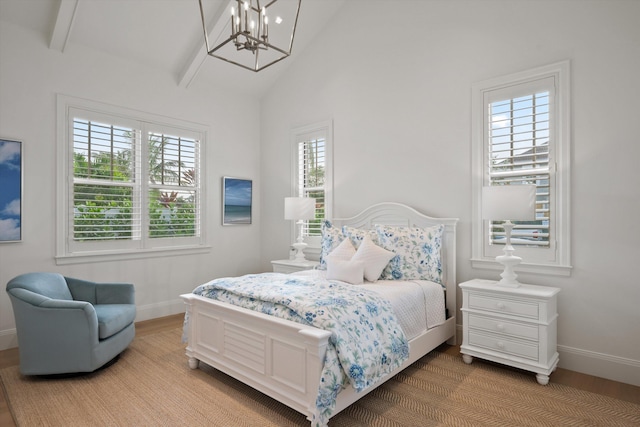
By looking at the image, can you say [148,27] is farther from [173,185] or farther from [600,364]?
[600,364]

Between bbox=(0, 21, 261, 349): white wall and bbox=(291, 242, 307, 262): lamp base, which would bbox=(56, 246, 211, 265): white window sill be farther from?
bbox=(291, 242, 307, 262): lamp base


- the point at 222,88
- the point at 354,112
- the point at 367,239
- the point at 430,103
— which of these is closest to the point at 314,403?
the point at 367,239

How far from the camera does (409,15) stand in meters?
4.06

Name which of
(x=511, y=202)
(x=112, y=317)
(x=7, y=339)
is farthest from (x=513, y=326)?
(x=7, y=339)

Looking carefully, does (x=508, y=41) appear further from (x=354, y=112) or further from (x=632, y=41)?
(x=354, y=112)

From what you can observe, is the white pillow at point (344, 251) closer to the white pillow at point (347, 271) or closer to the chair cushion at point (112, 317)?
the white pillow at point (347, 271)

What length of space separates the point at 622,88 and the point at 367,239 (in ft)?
7.68

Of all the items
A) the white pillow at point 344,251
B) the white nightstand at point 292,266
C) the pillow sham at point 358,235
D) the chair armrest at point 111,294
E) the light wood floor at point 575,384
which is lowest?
the light wood floor at point 575,384

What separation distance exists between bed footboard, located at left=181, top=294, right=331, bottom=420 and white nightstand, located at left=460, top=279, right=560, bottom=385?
1609mm

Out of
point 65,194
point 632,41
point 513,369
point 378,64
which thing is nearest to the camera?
point 632,41

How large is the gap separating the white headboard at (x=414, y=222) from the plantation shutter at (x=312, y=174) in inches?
19.1

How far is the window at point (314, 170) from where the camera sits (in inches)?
191

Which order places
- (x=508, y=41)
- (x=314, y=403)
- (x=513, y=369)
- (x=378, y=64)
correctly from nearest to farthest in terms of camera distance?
(x=314, y=403) < (x=513, y=369) < (x=508, y=41) < (x=378, y=64)

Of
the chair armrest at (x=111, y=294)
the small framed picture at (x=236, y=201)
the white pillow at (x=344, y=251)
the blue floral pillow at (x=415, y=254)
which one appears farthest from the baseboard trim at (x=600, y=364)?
the small framed picture at (x=236, y=201)
